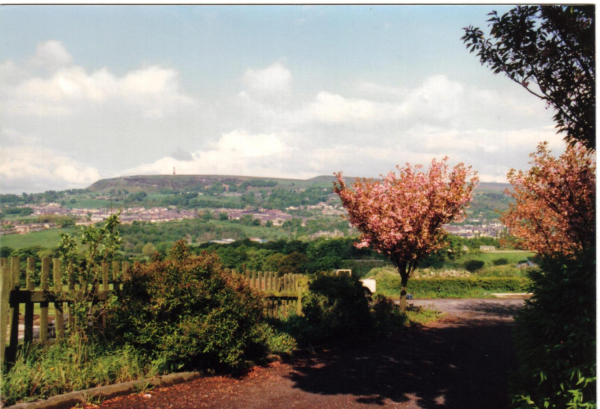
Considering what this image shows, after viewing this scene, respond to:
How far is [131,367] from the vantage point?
612 cm

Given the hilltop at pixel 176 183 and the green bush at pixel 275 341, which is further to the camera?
the hilltop at pixel 176 183

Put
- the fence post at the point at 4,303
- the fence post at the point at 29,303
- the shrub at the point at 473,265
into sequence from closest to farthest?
the fence post at the point at 4,303, the fence post at the point at 29,303, the shrub at the point at 473,265

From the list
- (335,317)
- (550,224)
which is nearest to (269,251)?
(550,224)

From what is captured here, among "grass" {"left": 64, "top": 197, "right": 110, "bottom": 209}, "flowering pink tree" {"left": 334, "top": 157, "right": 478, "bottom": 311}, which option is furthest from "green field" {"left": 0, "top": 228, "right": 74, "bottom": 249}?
"grass" {"left": 64, "top": 197, "right": 110, "bottom": 209}

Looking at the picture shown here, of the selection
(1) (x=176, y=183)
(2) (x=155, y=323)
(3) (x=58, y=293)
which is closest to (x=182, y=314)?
(2) (x=155, y=323)

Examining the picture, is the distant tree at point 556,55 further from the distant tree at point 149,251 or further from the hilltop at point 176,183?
the hilltop at point 176,183

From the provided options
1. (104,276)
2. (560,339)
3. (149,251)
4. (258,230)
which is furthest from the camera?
(258,230)

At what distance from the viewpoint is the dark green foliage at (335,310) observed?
950 centimetres

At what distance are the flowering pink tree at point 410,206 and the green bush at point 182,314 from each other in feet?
22.5

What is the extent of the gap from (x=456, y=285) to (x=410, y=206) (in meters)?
17.8

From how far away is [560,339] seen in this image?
389 cm

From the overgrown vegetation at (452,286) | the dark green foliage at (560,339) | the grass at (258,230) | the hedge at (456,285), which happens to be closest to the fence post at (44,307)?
the dark green foliage at (560,339)

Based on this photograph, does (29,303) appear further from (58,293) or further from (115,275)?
(115,275)

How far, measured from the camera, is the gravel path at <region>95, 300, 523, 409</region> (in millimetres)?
5824
